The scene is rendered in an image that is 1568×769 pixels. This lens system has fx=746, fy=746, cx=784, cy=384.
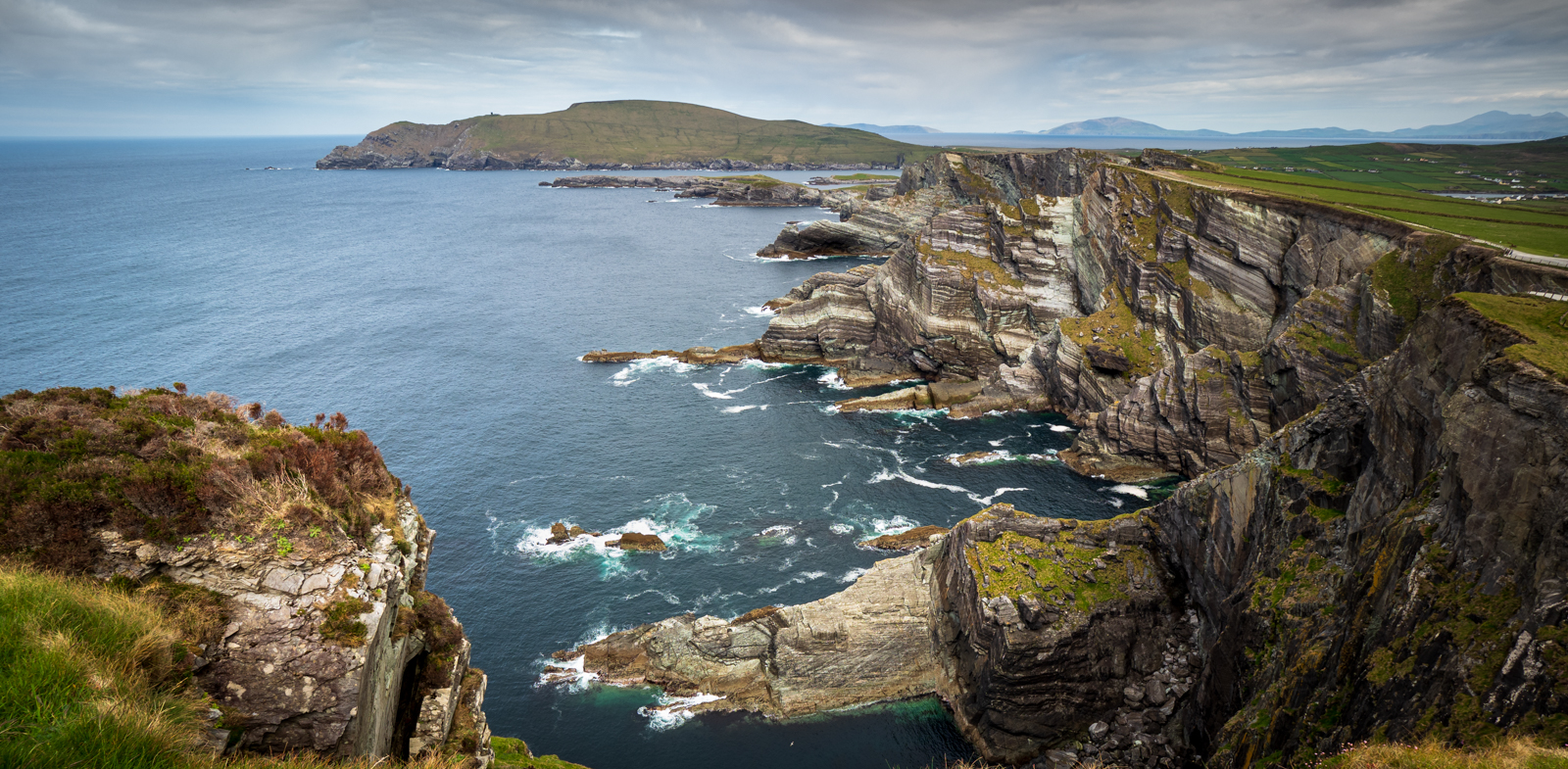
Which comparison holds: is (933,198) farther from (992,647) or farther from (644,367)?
(992,647)

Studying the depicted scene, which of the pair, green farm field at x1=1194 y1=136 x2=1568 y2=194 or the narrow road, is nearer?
the narrow road

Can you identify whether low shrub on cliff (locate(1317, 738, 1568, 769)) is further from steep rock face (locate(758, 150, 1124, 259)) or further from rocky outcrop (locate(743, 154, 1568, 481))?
steep rock face (locate(758, 150, 1124, 259))

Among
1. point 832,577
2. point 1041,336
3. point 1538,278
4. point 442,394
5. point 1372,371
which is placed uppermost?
point 1538,278

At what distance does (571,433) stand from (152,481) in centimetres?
5671

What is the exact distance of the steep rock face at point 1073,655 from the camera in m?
38.6

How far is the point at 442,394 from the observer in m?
85.2

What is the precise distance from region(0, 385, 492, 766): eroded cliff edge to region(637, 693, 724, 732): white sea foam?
18672 millimetres

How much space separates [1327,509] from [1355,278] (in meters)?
37.8

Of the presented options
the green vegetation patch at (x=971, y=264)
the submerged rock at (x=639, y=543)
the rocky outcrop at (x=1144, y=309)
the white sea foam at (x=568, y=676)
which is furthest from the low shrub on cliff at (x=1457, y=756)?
the green vegetation patch at (x=971, y=264)

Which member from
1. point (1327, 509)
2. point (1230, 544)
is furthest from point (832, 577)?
point (1327, 509)

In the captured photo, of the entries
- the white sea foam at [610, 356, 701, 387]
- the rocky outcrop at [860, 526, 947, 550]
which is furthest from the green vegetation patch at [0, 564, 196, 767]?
the white sea foam at [610, 356, 701, 387]

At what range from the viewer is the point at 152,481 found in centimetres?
2028

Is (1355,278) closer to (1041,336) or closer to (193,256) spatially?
(1041,336)

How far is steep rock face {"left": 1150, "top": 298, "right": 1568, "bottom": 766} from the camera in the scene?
20.2m
